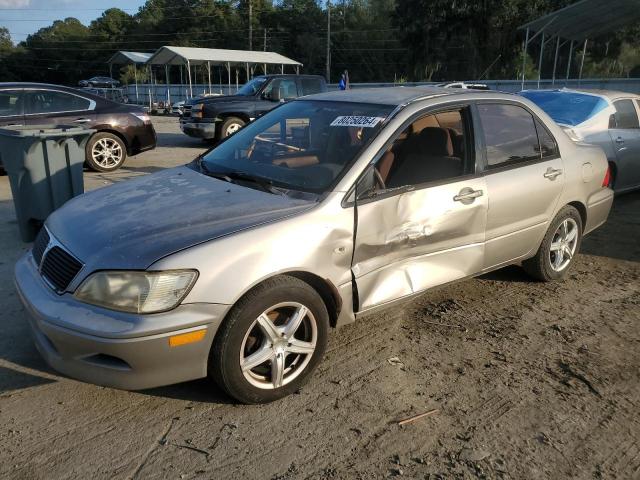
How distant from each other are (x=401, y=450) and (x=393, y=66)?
6364 centimetres

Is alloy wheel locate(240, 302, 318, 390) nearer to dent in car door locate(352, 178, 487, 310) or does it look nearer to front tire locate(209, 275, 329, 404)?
front tire locate(209, 275, 329, 404)

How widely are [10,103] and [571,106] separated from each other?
8.72 metres

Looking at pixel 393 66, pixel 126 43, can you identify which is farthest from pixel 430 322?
pixel 126 43

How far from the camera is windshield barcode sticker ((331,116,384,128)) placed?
3.59 meters

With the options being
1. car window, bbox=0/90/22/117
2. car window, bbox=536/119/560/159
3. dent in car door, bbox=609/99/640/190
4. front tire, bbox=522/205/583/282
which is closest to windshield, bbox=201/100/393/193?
car window, bbox=536/119/560/159

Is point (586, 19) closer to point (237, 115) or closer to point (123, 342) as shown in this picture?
point (237, 115)

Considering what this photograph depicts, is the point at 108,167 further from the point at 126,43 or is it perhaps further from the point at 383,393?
the point at 126,43

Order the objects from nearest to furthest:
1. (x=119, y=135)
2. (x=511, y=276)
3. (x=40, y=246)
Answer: (x=40, y=246) < (x=511, y=276) < (x=119, y=135)

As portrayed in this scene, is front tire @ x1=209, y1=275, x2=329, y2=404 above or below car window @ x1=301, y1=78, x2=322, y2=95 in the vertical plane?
below

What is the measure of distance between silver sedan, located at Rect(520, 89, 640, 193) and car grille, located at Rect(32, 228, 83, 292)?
645 centimetres

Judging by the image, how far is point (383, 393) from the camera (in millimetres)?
3146

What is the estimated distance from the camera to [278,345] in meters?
2.98

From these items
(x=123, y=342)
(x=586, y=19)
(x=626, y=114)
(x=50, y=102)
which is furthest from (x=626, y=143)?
(x=586, y=19)

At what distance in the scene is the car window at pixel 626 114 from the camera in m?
7.80
